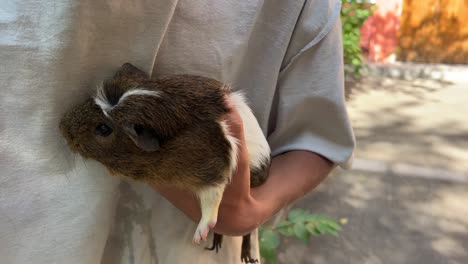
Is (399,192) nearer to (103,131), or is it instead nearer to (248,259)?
(248,259)

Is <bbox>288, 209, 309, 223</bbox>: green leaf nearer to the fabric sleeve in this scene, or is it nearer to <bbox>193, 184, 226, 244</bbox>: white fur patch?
the fabric sleeve

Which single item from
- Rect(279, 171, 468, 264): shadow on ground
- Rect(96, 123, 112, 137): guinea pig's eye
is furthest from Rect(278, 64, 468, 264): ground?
Rect(96, 123, 112, 137): guinea pig's eye

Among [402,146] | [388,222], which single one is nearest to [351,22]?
[402,146]

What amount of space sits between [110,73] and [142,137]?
0.11 meters

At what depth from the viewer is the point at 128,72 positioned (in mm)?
633

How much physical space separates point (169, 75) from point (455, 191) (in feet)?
9.16

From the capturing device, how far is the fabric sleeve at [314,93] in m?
0.77

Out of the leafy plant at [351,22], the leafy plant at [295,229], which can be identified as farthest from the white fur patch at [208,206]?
the leafy plant at [351,22]

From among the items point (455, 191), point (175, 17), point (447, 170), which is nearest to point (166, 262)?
point (175, 17)

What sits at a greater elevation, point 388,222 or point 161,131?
point 161,131

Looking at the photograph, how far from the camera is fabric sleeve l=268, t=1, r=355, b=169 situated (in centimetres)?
77

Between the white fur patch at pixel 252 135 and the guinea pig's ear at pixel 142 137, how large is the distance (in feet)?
0.41

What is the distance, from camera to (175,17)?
687 millimetres

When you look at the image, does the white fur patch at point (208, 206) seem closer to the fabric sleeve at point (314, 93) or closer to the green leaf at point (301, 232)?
the fabric sleeve at point (314, 93)
